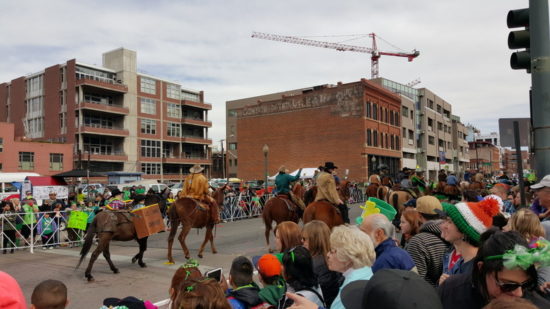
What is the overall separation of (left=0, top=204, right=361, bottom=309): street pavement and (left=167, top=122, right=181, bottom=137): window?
54276mm

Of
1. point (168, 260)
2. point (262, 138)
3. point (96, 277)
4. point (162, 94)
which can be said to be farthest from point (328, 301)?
point (162, 94)

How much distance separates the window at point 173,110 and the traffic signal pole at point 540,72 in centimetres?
6633

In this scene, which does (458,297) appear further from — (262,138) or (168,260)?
(262,138)

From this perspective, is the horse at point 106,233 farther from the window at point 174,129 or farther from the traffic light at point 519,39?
the window at point 174,129

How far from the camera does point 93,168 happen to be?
56406 mm

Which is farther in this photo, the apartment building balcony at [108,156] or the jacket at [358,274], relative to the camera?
the apartment building balcony at [108,156]

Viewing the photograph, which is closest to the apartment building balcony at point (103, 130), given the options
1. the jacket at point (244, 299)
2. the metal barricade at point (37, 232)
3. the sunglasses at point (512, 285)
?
the metal barricade at point (37, 232)

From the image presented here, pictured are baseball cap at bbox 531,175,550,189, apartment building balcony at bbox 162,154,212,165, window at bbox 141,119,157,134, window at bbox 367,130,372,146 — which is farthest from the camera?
apartment building balcony at bbox 162,154,212,165

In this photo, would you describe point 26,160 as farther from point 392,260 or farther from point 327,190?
point 392,260

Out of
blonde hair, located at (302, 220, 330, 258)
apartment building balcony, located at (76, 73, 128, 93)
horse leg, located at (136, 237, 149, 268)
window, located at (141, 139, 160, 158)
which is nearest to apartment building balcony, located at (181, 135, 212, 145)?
window, located at (141, 139, 160, 158)

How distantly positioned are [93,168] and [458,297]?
60036 millimetres

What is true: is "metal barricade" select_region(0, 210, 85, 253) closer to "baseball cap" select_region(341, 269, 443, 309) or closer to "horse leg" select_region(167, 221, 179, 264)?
"horse leg" select_region(167, 221, 179, 264)

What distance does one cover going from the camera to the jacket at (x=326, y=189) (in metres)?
9.70

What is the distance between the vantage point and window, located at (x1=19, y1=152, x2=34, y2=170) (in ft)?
160
